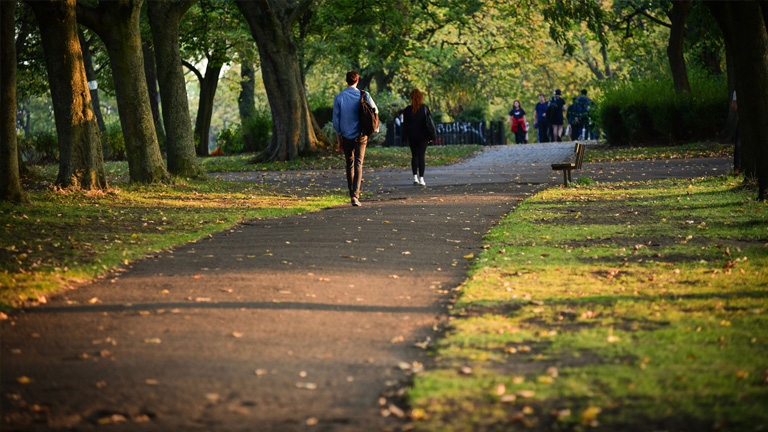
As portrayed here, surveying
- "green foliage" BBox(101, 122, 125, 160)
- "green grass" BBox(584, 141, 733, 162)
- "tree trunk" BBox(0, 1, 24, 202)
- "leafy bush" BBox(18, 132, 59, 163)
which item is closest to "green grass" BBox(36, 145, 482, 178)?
"green grass" BBox(584, 141, 733, 162)

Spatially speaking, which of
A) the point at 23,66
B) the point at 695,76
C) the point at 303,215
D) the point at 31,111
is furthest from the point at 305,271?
the point at 31,111

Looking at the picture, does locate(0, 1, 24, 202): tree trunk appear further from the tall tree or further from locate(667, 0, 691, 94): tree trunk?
the tall tree

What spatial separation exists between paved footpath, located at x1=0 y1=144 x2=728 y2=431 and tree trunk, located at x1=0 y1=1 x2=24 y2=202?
4.56 metres

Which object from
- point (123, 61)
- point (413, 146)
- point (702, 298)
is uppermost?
point (123, 61)

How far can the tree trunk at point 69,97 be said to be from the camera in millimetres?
14867

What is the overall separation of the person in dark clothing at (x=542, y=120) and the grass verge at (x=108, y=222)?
1922cm

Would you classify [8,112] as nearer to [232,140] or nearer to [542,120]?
[232,140]

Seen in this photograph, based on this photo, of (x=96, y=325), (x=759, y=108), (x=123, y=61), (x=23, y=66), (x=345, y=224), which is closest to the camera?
(x=96, y=325)

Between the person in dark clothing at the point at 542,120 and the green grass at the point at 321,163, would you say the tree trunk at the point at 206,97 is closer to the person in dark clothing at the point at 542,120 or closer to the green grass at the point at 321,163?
the green grass at the point at 321,163

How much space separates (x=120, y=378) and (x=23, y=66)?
106ft

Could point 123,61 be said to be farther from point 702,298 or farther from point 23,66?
point 23,66

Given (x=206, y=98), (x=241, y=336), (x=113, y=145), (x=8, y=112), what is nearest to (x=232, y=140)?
(x=206, y=98)

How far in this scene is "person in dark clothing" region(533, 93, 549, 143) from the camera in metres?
35.6

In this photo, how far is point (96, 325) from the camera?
593 centimetres
